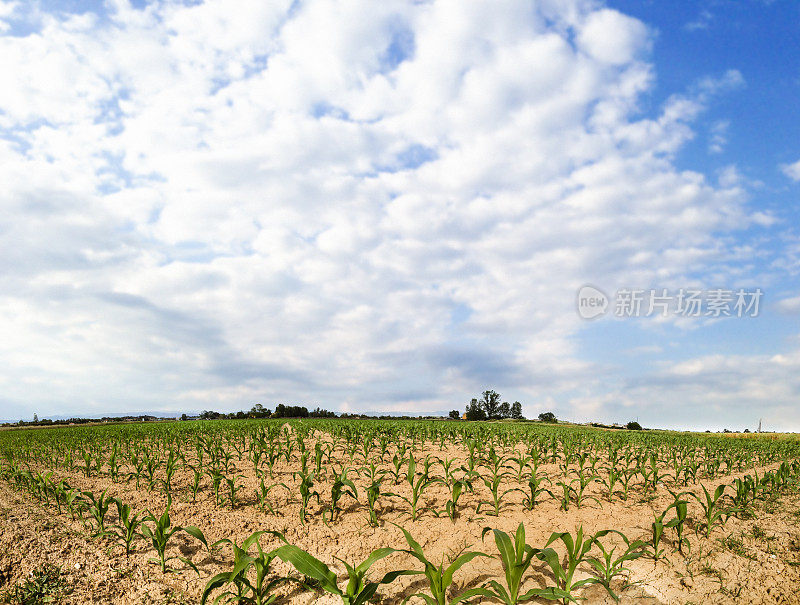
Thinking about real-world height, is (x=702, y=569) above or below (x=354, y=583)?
below

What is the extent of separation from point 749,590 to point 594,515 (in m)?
2.17

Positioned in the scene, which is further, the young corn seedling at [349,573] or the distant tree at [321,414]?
the distant tree at [321,414]

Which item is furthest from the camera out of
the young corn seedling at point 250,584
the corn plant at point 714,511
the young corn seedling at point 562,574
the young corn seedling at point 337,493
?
the young corn seedling at point 337,493

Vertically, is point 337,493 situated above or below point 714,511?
above

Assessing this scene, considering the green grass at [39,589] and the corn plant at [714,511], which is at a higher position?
the corn plant at [714,511]

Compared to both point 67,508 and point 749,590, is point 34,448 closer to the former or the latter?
point 67,508

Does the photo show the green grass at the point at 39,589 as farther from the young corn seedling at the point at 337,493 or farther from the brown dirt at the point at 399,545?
the young corn seedling at the point at 337,493

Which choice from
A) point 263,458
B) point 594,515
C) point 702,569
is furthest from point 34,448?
point 702,569

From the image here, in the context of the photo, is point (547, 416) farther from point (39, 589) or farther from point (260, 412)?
→ point (39, 589)

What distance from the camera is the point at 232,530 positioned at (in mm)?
6617

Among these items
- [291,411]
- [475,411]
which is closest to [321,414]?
[291,411]

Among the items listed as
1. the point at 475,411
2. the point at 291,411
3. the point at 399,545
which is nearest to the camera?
the point at 399,545

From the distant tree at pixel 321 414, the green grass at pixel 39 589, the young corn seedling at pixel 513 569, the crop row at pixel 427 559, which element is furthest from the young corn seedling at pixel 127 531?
the distant tree at pixel 321 414

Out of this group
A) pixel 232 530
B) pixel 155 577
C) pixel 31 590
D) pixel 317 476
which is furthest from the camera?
pixel 317 476
